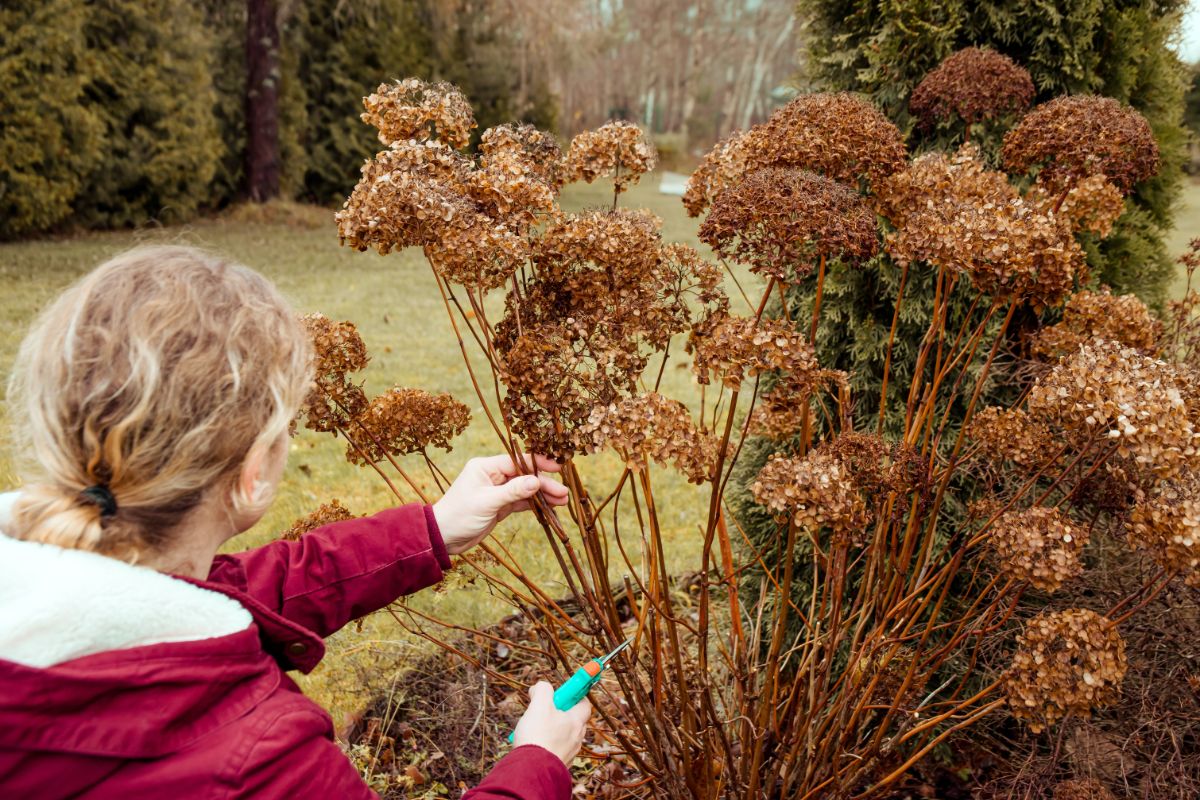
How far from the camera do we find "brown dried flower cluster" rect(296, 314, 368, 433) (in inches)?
73.2

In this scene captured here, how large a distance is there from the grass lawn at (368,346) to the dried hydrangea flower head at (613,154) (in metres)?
0.10

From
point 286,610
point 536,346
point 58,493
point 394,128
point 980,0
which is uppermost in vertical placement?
point 980,0

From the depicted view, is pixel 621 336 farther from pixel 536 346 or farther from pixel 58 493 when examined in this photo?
pixel 58 493

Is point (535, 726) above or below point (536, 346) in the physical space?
below

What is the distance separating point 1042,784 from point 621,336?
1667 mm

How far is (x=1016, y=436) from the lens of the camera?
176 cm

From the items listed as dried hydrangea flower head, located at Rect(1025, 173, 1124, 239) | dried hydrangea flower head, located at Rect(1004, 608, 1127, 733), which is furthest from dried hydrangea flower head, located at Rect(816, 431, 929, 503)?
dried hydrangea flower head, located at Rect(1025, 173, 1124, 239)

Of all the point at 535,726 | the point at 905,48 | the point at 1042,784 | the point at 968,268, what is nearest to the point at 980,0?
the point at 905,48

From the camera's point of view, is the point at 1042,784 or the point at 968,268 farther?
the point at 1042,784

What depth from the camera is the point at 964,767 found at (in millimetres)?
2734

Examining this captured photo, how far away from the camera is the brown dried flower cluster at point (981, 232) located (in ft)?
5.26

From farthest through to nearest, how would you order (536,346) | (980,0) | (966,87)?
(980,0) → (966,87) → (536,346)

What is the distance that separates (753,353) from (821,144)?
56 cm

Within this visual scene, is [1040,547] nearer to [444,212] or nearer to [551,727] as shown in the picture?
[551,727]
